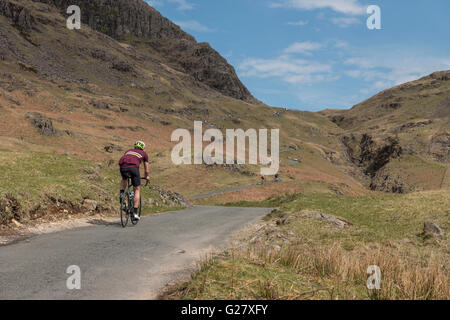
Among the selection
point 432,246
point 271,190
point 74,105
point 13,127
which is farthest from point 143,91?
point 432,246

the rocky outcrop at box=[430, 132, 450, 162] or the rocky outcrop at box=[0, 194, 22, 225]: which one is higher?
the rocky outcrop at box=[430, 132, 450, 162]

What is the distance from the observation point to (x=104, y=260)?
7.57 metres

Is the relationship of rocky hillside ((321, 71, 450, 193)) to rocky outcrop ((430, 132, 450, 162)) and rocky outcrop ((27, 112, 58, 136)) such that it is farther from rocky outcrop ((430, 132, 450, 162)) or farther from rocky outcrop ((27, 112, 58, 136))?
rocky outcrop ((27, 112, 58, 136))

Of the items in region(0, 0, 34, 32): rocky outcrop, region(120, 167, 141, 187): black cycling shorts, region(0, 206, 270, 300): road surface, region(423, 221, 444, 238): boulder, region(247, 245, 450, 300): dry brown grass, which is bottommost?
region(423, 221, 444, 238): boulder

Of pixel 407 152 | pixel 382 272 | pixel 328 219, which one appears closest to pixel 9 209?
pixel 382 272

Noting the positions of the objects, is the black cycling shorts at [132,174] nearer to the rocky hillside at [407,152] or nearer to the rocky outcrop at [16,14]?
the rocky hillside at [407,152]

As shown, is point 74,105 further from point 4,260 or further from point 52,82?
point 4,260

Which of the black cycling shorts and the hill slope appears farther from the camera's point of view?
the hill slope

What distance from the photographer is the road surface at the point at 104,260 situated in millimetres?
5469

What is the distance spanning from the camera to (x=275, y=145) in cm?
13588

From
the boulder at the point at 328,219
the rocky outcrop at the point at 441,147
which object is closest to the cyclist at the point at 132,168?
the boulder at the point at 328,219

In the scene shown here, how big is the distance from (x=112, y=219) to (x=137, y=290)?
33.2 ft

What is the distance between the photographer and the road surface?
5.47 meters

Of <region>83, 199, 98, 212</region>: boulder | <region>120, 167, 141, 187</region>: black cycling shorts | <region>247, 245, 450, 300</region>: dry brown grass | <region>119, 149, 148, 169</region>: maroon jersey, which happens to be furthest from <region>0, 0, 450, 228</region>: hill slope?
<region>247, 245, 450, 300</region>: dry brown grass
